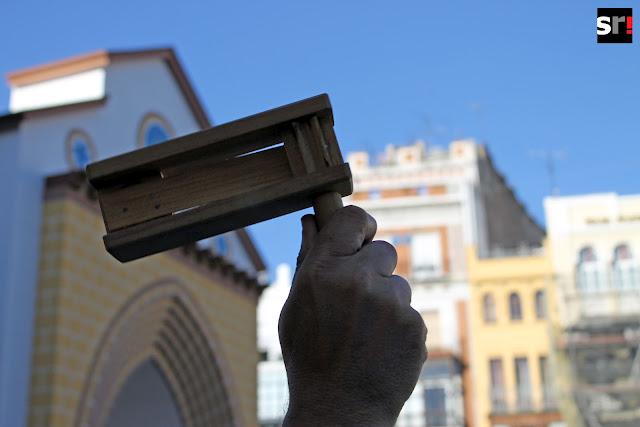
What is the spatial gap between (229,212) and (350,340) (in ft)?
1.86

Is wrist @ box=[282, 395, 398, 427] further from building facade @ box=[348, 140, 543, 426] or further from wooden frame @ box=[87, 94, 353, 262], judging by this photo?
building facade @ box=[348, 140, 543, 426]

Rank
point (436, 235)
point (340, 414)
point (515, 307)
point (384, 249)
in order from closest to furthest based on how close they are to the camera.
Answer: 1. point (340, 414)
2. point (384, 249)
3. point (515, 307)
4. point (436, 235)

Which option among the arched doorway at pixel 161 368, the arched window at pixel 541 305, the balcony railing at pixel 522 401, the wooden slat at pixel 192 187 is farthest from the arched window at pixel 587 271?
the wooden slat at pixel 192 187

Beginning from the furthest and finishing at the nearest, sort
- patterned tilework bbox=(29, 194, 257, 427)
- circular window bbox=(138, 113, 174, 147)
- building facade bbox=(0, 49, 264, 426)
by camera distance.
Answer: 1. circular window bbox=(138, 113, 174, 147)
2. building facade bbox=(0, 49, 264, 426)
3. patterned tilework bbox=(29, 194, 257, 427)

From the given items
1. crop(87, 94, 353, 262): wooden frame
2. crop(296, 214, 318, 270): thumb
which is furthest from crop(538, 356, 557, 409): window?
crop(296, 214, 318, 270): thumb

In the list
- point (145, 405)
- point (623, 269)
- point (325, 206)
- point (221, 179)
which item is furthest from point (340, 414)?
point (623, 269)

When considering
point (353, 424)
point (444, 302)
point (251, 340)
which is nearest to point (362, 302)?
point (353, 424)

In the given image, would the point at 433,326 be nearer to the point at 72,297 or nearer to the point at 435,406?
the point at 435,406

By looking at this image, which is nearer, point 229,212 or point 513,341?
point 229,212

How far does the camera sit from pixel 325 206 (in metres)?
2.29

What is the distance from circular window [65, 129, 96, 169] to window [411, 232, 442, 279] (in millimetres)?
19218

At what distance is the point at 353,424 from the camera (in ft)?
6.07

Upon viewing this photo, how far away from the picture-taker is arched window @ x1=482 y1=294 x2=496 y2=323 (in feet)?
98.7

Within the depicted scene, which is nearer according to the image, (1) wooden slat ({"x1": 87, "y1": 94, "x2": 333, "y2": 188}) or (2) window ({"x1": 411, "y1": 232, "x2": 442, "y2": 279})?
(1) wooden slat ({"x1": 87, "y1": 94, "x2": 333, "y2": 188})
